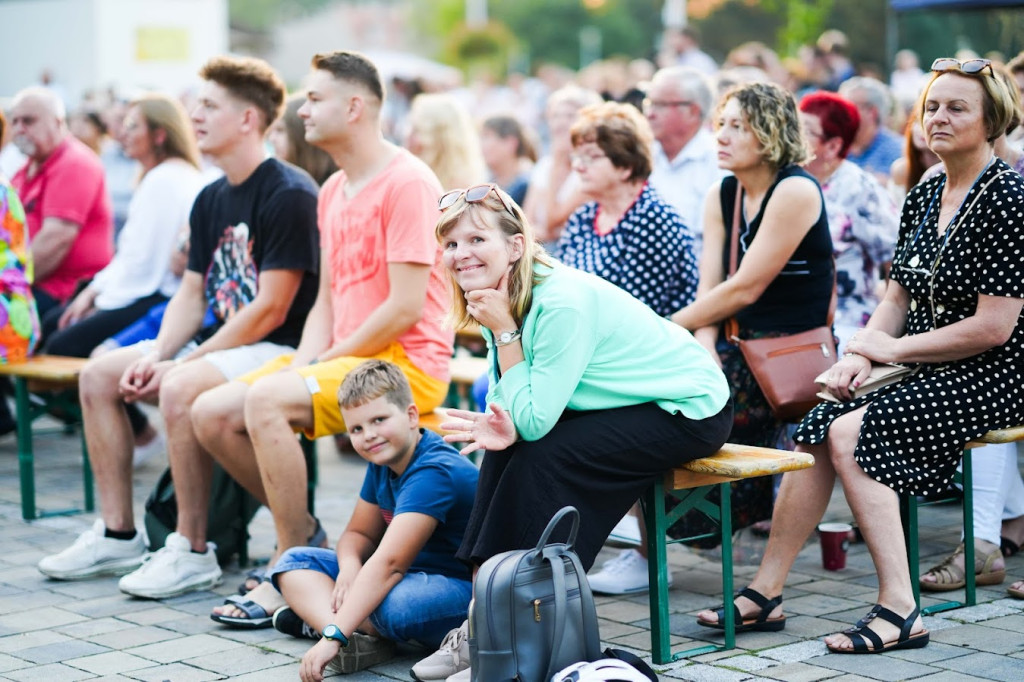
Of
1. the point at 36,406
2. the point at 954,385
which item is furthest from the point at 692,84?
the point at 36,406

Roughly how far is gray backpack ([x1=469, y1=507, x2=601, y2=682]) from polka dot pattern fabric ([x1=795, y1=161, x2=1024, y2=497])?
1.14 metres

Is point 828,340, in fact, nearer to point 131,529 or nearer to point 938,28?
point 131,529

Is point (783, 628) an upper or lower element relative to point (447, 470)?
lower

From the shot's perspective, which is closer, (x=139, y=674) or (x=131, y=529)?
(x=139, y=674)

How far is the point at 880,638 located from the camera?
156 inches

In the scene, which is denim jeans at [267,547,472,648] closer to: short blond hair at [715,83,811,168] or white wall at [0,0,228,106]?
Answer: short blond hair at [715,83,811,168]

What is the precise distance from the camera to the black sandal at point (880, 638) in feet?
13.0

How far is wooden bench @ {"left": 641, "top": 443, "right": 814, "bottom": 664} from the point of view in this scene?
3885 millimetres

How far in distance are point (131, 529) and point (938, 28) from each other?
13585 mm

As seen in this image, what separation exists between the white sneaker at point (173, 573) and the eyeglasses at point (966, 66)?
3098 mm

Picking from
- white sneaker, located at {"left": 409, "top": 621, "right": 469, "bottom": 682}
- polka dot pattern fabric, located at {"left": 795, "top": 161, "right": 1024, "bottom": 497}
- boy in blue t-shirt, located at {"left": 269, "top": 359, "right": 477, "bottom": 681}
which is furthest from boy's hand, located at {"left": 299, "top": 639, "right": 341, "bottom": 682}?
polka dot pattern fabric, located at {"left": 795, "top": 161, "right": 1024, "bottom": 497}

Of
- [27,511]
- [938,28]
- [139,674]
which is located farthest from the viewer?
[938,28]

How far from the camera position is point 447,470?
4.12 meters

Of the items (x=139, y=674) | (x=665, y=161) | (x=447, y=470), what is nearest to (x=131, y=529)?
(x=139, y=674)
